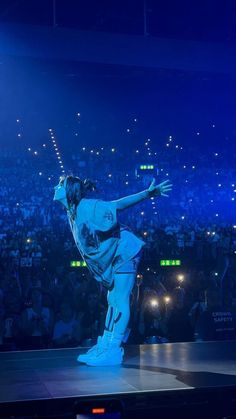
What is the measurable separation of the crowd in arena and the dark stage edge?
0.51m

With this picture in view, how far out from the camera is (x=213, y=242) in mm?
9133

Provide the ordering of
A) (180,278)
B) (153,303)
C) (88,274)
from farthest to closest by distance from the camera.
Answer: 1. (180,278)
2. (88,274)
3. (153,303)

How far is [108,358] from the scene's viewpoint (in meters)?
3.76

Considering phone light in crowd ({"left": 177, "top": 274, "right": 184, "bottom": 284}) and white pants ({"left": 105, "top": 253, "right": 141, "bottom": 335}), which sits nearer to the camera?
white pants ({"left": 105, "top": 253, "right": 141, "bottom": 335})

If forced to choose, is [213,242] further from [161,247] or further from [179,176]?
[179,176]

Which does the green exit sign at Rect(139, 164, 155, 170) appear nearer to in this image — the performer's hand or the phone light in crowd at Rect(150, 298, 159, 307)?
the phone light in crowd at Rect(150, 298, 159, 307)

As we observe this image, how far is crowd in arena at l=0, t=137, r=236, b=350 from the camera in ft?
17.7

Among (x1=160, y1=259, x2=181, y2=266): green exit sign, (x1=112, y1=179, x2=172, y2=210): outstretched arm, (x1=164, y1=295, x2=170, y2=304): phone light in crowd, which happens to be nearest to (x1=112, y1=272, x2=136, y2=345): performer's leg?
(x1=112, y1=179, x2=172, y2=210): outstretched arm

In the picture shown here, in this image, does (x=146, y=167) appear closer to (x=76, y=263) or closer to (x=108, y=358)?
(x=76, y=263)

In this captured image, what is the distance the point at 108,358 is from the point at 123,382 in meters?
0.71

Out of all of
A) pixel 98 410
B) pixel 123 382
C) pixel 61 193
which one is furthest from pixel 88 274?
pixel 98 410

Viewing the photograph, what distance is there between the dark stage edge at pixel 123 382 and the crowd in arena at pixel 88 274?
0.51m

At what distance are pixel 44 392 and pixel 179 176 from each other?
15364mm

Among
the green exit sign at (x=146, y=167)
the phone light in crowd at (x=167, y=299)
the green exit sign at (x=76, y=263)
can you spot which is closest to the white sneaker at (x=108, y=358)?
the phone light in crowd at (x=167, y=299)
